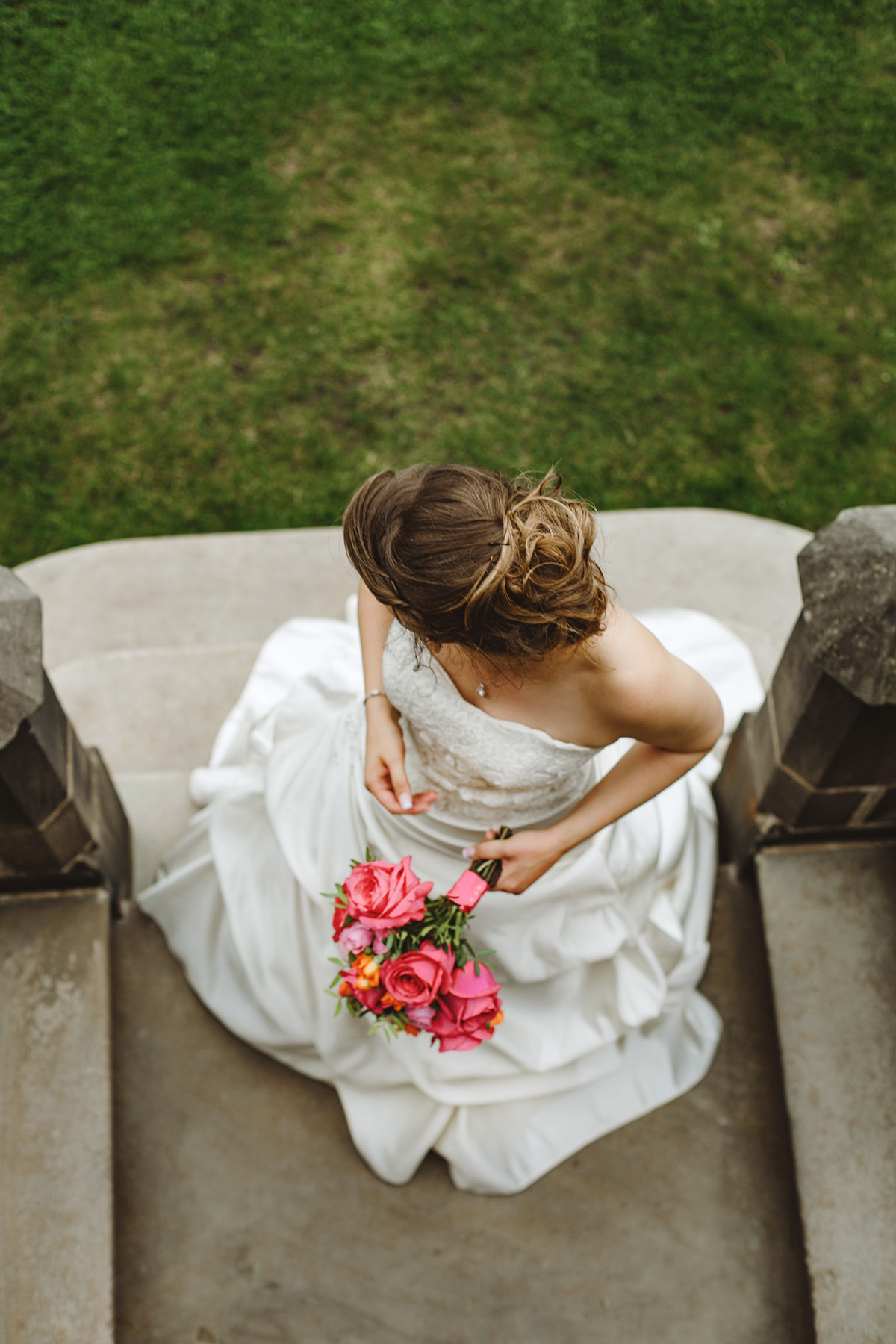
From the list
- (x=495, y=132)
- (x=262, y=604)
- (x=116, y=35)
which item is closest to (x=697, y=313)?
(x=495, y=132)

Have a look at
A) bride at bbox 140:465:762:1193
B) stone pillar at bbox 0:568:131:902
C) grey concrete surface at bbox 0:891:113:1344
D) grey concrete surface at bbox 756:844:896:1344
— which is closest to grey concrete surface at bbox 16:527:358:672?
bride at bbox 140:465:762:1193

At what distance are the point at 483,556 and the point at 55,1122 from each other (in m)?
2.15

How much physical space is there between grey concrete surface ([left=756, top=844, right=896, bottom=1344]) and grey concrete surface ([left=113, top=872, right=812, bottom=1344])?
0.52 ft

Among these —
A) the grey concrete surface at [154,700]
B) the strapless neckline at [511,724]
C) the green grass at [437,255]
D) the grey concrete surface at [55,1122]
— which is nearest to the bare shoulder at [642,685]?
the strapless neckline at [511,724]

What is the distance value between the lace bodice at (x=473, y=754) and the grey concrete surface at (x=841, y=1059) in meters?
1.00

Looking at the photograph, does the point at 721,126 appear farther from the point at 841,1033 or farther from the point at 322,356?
the point at 841,1033

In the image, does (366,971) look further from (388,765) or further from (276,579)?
(276,579)

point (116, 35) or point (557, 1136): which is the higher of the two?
point (116, 35)

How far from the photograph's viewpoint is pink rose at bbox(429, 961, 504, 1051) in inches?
79.9

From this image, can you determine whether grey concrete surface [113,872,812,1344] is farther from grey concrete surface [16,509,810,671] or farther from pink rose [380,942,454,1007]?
grey concrete surface [16,509,810,671]

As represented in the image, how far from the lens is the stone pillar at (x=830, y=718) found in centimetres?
205

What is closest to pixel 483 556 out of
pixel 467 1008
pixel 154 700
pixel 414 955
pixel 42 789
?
pixel 414 955

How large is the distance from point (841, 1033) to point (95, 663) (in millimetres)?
2935

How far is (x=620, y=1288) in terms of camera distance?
266 centimetres
